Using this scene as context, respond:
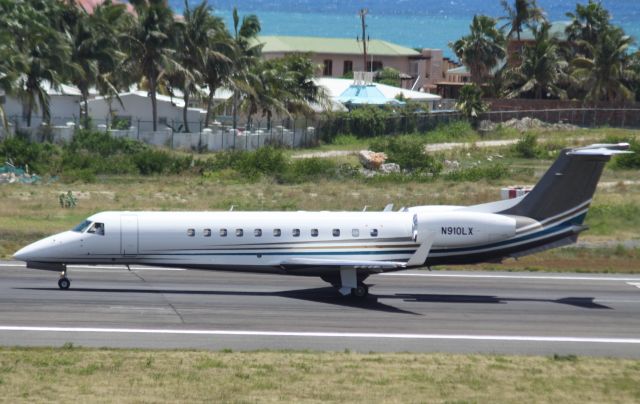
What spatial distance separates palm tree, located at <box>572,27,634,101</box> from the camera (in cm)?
9444

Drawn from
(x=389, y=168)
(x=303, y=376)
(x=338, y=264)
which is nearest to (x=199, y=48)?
(x=389, y=168)

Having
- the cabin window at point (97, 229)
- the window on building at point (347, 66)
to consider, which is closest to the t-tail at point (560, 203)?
the cabin window at point (97, 229)

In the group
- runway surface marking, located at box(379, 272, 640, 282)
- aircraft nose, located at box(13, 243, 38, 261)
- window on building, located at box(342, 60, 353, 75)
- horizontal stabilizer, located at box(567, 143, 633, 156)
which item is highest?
window on building, located at box(342, 60, 353, 75)

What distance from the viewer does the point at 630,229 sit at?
45.6 meters

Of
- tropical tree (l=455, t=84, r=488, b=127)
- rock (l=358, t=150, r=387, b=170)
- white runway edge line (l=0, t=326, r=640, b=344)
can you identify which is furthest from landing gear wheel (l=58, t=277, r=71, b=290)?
tropical tree (l=455, t=84, r=488, b=127)

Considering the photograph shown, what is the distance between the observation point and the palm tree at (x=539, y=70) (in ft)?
318

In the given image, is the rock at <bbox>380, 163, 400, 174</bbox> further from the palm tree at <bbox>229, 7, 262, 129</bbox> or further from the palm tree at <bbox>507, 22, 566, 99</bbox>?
the palm tree at <bbox>507, 22, 566, 99</bbox>

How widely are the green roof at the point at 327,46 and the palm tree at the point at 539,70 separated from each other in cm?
3395

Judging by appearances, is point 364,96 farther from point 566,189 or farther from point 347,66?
point 566,189

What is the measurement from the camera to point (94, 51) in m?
74.3

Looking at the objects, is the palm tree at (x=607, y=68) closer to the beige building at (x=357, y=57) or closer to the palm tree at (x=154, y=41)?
the beige building at (x=357, y=57)

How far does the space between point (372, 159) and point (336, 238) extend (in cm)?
3645

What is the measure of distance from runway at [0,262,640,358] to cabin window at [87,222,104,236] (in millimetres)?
1757

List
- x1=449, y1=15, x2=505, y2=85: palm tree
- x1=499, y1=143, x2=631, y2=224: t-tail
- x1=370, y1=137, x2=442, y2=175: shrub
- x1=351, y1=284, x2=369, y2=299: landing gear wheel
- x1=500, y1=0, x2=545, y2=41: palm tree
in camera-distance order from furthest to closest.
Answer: x1=500, y1=0, x2=545, y2=41: palm tree, x1=449, y1=15, x2=505, y2=85: palm tree, x1=370, y1=137, x2=442, y2=175: shrub, x1=499, y1=143, x2=631, y2=224: t-tail, x1=351, y1=284, x2=369, y2=299: landing gear wheel
